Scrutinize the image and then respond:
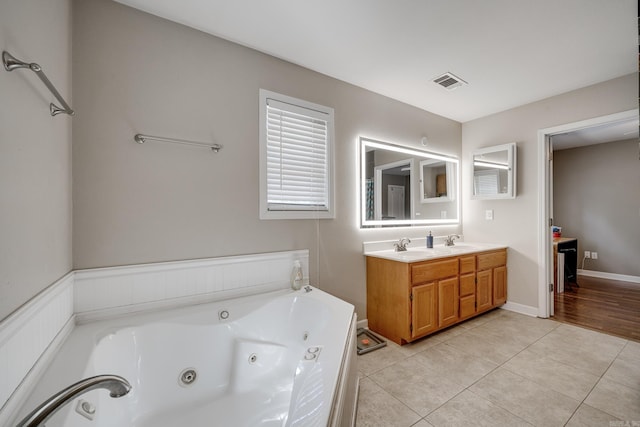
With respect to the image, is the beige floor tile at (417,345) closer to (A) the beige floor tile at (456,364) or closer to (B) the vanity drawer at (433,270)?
(A) the beige floor tile at (456,364)

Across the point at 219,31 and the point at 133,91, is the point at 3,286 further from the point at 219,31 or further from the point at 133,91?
the point at 219,31

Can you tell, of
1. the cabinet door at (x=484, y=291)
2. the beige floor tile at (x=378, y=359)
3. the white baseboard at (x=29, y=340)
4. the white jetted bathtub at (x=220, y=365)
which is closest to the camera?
the white baseboard at (x=29, y=340)

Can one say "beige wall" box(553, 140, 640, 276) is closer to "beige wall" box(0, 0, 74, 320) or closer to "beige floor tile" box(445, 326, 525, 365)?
"beige floor tile" box(445, 326, 525, 365)

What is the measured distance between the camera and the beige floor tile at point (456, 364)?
6.18 feet

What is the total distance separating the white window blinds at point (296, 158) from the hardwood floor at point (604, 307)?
3042 millimetres

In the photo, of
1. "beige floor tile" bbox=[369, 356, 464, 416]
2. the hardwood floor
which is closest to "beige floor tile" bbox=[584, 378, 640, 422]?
"beige floor tile" bbox=[369, 356, 464, 416]

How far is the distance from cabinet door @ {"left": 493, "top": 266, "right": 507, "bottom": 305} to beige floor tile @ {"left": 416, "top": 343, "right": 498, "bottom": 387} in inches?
48.0

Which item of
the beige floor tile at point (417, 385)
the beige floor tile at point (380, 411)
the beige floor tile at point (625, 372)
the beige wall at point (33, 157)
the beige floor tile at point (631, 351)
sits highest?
the beige wall at point (33, 157)

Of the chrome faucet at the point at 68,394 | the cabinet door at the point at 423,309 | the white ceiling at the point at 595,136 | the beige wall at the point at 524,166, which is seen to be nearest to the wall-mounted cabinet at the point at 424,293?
the cabinet door at the point at 423,309

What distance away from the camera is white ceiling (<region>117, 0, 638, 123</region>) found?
1.64 metres

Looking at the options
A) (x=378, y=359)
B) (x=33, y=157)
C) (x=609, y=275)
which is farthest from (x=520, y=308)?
(x=33, y=157)

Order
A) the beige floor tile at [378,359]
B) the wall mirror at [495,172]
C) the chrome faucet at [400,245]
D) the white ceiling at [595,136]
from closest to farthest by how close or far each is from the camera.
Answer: the beige floor tile at [378,359]
the chrome faucet at [400,245]
the wall mirror at [495,172]
the white ceiling at [595,136]

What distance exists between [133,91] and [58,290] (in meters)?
1.18

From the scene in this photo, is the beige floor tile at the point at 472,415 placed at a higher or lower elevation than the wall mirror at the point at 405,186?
lower
